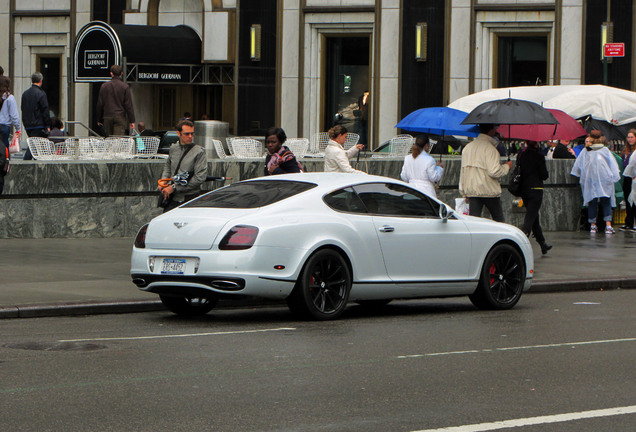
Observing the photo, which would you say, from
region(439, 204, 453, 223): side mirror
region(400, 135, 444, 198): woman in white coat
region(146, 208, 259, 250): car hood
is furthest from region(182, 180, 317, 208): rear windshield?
region(400, 135, 444, 198): woman in white coat

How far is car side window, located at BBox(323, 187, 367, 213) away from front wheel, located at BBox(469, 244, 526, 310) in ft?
5.66

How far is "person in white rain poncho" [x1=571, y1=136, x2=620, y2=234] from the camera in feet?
72.2

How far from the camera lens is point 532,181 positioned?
1809 centimetres

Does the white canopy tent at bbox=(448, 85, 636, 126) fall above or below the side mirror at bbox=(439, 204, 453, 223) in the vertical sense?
above

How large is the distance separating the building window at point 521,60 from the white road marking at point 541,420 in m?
26.8

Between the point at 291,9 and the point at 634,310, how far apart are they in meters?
23.1

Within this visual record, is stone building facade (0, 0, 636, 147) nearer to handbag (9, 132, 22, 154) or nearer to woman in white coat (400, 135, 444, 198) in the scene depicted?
handbag (9, 132, 22, 154)

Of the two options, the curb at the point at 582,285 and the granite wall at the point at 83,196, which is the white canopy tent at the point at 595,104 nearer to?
the granite wall at the point at 83,196

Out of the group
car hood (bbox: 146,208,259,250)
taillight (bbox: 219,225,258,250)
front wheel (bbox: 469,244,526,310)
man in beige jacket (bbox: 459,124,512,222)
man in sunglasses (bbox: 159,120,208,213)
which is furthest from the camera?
man in beige jacket (bbox: 459,124,512,222)

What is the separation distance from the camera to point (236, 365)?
27.9 feet

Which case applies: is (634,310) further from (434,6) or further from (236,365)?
(434,6)

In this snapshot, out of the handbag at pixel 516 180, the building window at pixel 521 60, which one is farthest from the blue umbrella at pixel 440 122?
the building window at pixel 521 60

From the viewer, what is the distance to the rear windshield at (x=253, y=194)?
11336 mm

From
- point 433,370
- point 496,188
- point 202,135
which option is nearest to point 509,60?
point 202,135
